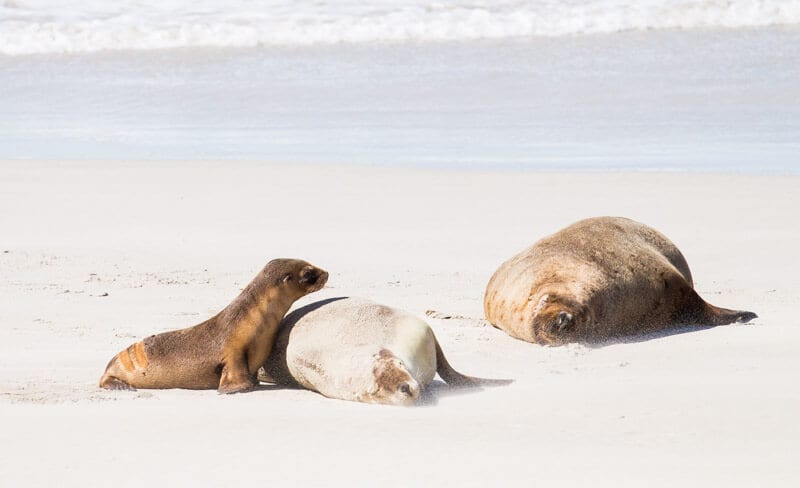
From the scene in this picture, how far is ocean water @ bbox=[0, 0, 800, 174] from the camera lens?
42.3 feet

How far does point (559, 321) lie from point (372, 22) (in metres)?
17.4

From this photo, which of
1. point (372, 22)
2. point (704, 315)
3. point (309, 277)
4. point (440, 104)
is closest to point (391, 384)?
point (309, 277)

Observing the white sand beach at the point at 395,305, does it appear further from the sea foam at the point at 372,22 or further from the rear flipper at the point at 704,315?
the sea foam at the point at 372,22

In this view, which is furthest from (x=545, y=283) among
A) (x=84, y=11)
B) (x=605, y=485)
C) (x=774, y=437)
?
(x=84, y=11)

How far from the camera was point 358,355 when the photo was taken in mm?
5055

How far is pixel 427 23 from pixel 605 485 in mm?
19648

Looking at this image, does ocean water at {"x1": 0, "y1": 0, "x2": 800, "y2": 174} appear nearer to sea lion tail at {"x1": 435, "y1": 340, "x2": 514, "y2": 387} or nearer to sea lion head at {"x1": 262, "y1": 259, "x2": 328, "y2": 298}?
sea lion head at {"x1": 262, "y1": 259, "x2": 328, "y2": 298}

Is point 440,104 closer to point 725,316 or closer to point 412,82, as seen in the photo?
point 412,82

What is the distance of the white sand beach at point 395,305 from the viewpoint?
395 cm

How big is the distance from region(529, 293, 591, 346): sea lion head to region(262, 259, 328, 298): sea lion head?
117 centimetres

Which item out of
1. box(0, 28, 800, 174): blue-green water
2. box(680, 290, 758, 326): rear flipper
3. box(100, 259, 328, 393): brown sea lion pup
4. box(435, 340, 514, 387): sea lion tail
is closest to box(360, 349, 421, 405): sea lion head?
box(435, 340, 514, 387): sea lion tail

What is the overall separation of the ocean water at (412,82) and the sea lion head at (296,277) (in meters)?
6.29

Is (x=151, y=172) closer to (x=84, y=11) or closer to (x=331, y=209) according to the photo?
(x=331, y=209)

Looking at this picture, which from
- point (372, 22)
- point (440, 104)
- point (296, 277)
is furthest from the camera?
point (372, 22)
